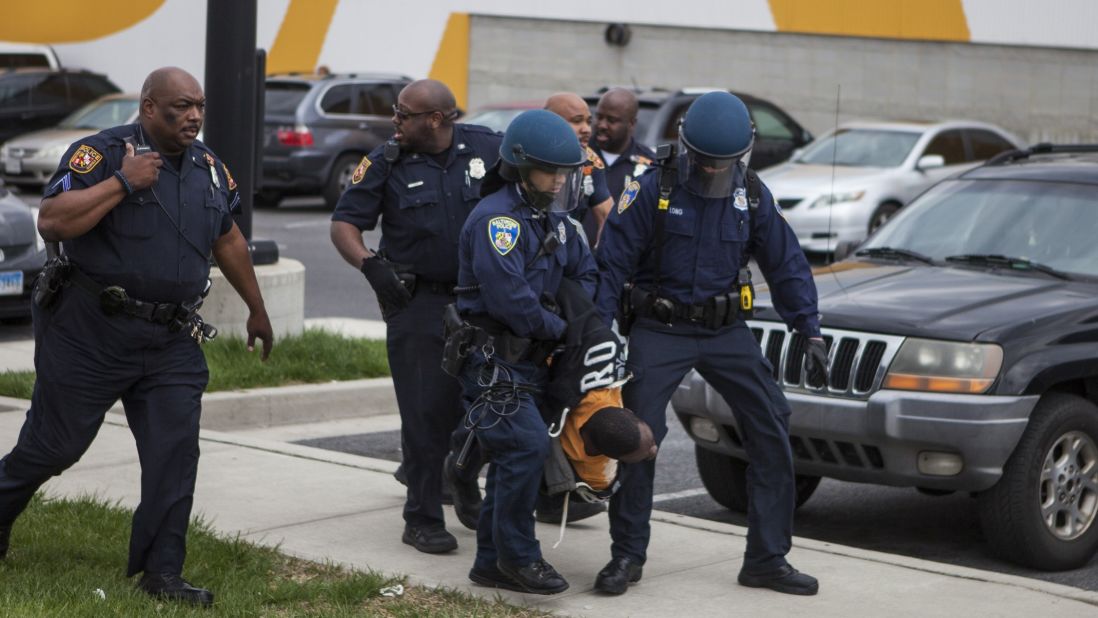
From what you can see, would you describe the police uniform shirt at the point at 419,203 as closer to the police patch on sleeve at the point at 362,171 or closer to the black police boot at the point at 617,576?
the police patch on sleeve at the point at 362,171

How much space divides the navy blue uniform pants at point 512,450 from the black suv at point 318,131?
53.8 ft

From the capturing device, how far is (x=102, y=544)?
19.8 feet

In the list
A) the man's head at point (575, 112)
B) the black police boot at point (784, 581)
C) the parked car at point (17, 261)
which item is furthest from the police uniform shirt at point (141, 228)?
the parked car at point (17, 261)

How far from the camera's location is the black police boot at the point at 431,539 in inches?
249

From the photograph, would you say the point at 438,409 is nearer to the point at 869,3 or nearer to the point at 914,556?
the point at 914,556

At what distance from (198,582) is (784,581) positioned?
2.00m

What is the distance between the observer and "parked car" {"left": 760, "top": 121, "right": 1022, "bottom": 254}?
17422 mm

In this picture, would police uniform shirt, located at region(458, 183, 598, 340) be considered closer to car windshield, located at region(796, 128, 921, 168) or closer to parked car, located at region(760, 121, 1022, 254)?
parked car, located at region(760, 121, 1022, 254)

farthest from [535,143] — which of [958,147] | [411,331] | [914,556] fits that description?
[958,147]

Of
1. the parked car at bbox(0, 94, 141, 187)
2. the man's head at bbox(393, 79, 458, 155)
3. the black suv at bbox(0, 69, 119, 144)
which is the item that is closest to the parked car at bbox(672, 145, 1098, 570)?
the man's head at bbox(393, 79, 458, 155)

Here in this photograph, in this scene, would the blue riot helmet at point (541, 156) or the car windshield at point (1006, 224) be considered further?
the car windshield at point (1006, 224)

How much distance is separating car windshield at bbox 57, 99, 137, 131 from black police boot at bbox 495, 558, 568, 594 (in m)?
19.4

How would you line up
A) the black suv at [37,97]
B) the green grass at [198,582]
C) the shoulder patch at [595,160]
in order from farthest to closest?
1. the black suv at [37,97]
2. the shoulder patch at [595,160]
3. the green grass at [198,582]

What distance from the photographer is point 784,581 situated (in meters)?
5.89
